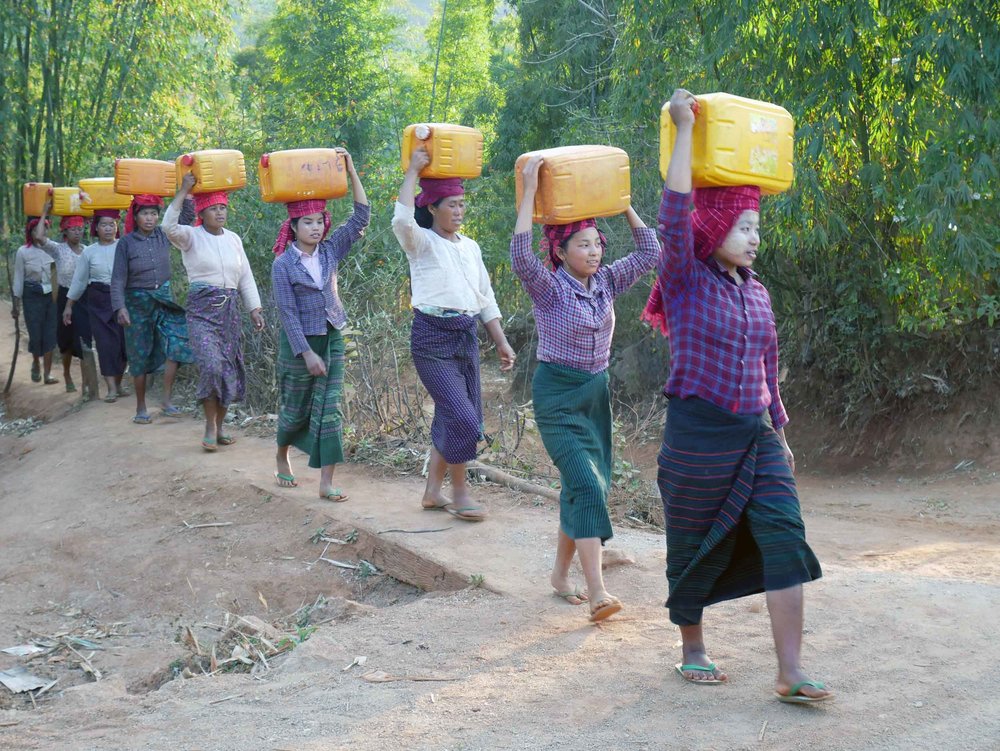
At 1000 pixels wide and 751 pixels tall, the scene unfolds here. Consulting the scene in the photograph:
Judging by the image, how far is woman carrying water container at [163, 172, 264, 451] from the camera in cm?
756

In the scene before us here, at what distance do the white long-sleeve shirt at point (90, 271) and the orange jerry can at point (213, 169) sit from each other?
2908 mm

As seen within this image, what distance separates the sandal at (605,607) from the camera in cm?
404

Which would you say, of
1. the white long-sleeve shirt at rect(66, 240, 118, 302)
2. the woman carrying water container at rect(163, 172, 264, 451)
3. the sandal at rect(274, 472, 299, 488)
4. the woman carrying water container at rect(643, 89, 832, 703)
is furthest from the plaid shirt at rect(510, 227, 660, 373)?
the white long-sleeve shirt at rect(66, 240, 118, 302)

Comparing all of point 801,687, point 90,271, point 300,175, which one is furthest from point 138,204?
point 801,687

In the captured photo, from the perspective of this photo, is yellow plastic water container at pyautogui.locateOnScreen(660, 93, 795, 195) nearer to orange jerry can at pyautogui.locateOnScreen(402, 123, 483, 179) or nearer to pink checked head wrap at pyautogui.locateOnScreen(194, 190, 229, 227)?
orange jerry can at pyautogui.locateOnScreen(402, 123, 483, 179)

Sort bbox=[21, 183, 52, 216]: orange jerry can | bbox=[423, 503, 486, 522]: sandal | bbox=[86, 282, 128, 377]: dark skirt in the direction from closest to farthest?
1. bbox=[423, 503, 486, 522]: sandal
2. bbox=[86, 282, 128, 377]: dark skirt
3. bbox=[21, 183, 52, 216]: orange jerry can

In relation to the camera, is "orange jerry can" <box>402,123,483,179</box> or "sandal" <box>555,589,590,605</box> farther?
"orange jerry can" <box>402,123,483,179</box>

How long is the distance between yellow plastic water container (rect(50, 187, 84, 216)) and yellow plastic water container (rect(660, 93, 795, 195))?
8519 millimetres

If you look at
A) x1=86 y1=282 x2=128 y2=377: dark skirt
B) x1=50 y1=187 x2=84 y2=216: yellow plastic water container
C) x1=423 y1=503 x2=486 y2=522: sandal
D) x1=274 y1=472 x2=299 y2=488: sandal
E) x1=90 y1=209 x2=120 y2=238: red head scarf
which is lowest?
x1=274 y1=472 x2=299 y2=488: sandal

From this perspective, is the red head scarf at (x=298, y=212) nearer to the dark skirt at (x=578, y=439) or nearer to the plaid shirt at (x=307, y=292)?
the plaid shirt at (x=307, y=292)

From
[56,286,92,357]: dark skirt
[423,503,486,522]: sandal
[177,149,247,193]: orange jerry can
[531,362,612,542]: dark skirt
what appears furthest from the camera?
[56,286,92,357]: dark skirt

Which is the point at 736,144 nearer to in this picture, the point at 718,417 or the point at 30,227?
the point at 718,417

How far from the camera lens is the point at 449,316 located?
18.2ft

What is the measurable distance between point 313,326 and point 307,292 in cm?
20
